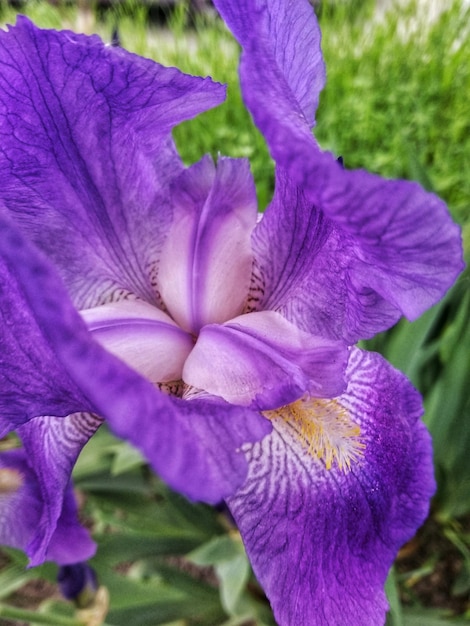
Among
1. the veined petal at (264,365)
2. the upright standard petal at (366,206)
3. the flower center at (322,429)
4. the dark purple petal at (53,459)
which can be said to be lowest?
the dark purple petal at (53,459)

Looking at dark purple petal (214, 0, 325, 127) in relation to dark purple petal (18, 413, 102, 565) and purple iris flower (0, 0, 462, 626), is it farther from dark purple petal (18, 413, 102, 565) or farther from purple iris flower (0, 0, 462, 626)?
dark purple petal (18, 413, 102, 565)

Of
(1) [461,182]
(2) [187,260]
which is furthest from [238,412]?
(1) [461,182]

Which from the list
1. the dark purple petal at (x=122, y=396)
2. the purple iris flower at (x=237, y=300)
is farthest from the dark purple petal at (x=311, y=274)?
the dark purple petal at (x=122, y=396)

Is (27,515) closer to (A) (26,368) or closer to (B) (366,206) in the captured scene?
(A) (26,368)

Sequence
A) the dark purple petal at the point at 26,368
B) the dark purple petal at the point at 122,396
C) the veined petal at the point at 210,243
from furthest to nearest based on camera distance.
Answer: the veined petal at the point at 210,243 < the dark purple petal at the point at 26,368 < the dark purple petal at the point at 122,396

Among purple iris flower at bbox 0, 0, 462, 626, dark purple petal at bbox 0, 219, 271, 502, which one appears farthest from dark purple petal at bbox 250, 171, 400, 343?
dark purple petal at bbox 0, 219, 271, 502

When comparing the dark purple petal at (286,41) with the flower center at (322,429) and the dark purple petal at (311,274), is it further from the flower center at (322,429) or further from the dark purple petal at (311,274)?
the flower center at (322,429)

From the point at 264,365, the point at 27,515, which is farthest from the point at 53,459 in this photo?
the point at 264,365
